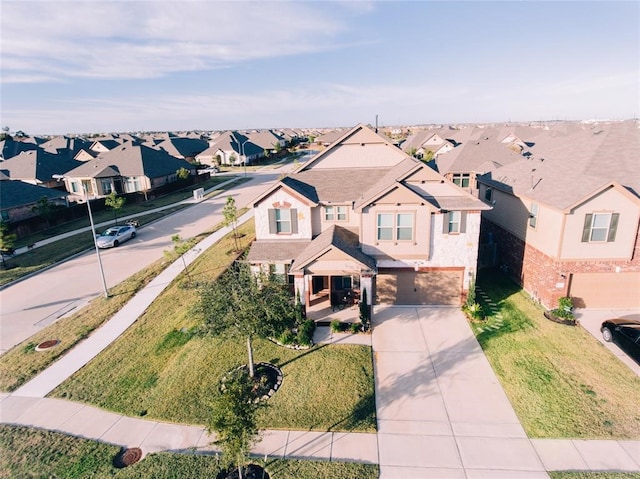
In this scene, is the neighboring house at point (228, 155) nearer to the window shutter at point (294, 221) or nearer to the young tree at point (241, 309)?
the window shutter at point (294, 221)

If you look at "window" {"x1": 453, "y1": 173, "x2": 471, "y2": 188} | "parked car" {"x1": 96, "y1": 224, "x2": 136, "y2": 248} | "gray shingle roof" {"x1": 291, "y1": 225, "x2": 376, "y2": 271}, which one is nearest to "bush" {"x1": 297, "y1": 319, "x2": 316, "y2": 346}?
"gray shingle roof" {"x1": 291, "y1": 225, "x2": 376, "y2": 271}

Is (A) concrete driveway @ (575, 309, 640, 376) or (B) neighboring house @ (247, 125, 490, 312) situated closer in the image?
(A) concrete driveway @ (575, 309, 640, 376)

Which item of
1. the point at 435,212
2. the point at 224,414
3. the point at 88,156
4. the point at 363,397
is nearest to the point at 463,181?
the point at 435,212

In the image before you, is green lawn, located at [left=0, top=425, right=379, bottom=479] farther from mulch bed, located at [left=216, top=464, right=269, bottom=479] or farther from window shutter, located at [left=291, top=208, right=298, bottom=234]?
window shutter, located at [left=291, top=208, right=298, bottom=234]

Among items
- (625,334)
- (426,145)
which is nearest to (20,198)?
(625,334)

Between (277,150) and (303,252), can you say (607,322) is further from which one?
(277,150)

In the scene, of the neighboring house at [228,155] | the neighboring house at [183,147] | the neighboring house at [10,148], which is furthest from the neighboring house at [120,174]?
the neighboring house at [10,148]
